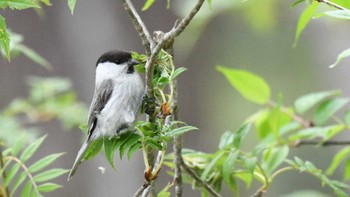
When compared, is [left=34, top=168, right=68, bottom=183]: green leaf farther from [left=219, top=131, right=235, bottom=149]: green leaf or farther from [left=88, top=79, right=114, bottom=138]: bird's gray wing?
[left=219, top=131, right=235, bottom=149]: green leaf

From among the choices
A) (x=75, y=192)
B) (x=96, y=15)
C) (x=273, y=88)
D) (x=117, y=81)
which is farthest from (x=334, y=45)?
(x=117, y=81)

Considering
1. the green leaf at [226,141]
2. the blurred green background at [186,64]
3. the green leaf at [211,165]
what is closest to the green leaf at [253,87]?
the green leaf at [226,141]

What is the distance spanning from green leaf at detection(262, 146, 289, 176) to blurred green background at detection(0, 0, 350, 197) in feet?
10.4

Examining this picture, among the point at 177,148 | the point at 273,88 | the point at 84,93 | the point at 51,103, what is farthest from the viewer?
the point at 273,88

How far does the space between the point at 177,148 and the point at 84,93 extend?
3.96m

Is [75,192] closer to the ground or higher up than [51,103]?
closer to the ground

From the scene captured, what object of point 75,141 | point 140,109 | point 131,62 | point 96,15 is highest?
point 96,15

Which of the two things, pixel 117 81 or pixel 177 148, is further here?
pixel 117 81

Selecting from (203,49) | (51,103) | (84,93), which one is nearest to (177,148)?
(51,103)

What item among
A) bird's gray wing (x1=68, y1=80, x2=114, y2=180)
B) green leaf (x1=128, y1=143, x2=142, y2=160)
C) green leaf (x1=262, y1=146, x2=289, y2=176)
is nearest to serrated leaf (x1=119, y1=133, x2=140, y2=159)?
green leaf (x1=128, y1=143, x2=142, y2=160)

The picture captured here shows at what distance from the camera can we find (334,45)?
4762 millimetres

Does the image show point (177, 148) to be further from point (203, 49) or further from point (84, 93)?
point (203, 49)

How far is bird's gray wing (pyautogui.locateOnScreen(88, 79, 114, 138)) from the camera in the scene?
179 centimetres

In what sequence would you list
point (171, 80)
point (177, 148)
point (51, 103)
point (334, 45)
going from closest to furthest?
point (171, 80)
point (177, 148)
point (51, 103)
point (334, 45)
